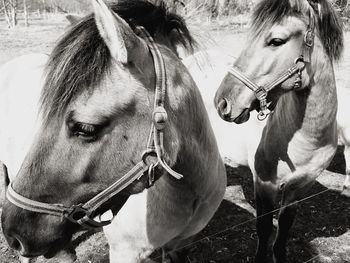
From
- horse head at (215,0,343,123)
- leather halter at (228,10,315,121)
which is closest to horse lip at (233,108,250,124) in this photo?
horse head at (215,0,343,123)

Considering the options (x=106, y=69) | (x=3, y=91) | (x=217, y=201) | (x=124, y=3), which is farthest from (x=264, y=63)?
(x=3, y=91)

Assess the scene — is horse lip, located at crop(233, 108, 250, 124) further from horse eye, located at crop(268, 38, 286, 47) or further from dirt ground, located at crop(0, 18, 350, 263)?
dirt ground, located at crop(0, 18, 350, 263)

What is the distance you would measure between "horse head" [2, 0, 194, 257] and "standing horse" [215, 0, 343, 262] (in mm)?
1264

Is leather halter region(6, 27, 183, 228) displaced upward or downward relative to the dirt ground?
upward

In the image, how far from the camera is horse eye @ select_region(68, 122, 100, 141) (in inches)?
55.0

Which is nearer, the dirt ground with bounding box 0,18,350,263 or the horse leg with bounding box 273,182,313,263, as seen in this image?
the horse leg with bounding box 273,182,313,263

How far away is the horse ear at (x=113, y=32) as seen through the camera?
128cm

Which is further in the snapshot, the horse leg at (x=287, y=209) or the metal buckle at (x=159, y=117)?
the horse leg at (x=287, y=209)

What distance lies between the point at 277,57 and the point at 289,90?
0.90 feet

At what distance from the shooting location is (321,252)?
3680mm

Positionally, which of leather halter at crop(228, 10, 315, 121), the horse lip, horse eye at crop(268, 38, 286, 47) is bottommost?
the horse lip

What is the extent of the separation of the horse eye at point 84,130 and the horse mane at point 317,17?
178 centimetres

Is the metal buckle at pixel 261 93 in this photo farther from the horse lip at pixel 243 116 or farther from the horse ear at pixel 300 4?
the horse ear at pixel 300 4

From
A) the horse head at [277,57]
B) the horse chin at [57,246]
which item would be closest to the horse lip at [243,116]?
the horse head at [277,57]
